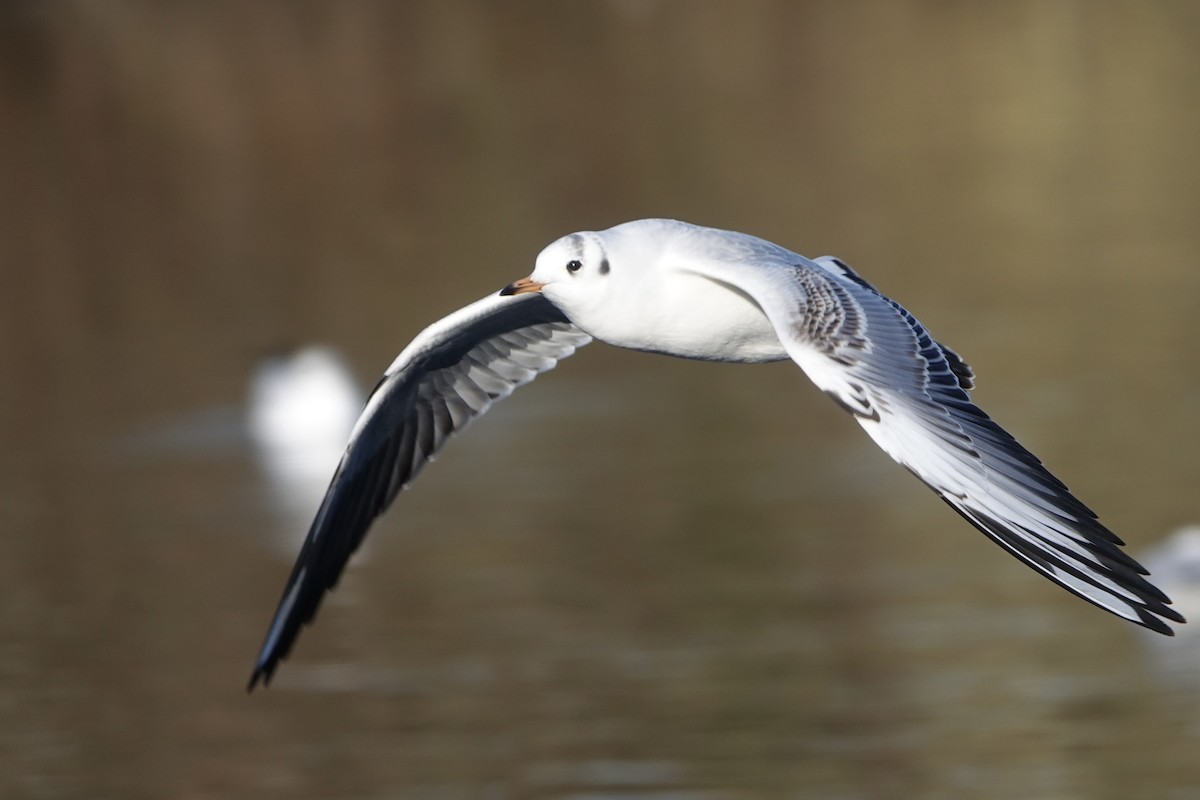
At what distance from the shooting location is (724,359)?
756 cm

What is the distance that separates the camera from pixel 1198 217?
893 inches

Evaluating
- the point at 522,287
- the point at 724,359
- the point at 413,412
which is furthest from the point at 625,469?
the point at 522,287

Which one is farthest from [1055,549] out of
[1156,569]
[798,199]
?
[798,199]

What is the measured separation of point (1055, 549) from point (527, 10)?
42.1 meters

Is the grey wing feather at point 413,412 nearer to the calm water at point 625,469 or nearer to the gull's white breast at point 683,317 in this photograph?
the gull's white breast at point 683,317

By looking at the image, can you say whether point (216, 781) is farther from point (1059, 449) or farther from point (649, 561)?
point (1059, 449)

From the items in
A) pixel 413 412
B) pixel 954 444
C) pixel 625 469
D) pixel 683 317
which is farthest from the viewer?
pixel 625 469

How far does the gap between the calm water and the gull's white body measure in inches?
110

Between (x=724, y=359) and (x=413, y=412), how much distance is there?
4.92 feet

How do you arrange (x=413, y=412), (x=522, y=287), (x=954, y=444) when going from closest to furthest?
1. (x=954, y=444)
2. (x=522, y=287)
3. (x=413, y=412)

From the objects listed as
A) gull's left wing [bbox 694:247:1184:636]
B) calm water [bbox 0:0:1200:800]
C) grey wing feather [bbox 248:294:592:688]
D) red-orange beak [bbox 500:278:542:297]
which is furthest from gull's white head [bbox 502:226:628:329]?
calm water [bbox 0:0:1200:800]

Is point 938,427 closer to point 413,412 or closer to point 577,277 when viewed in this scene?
point 577,277

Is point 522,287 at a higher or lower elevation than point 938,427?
higher

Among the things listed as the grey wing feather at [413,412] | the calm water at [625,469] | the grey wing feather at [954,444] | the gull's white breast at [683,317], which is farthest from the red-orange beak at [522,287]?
the calm water at [625,469]
